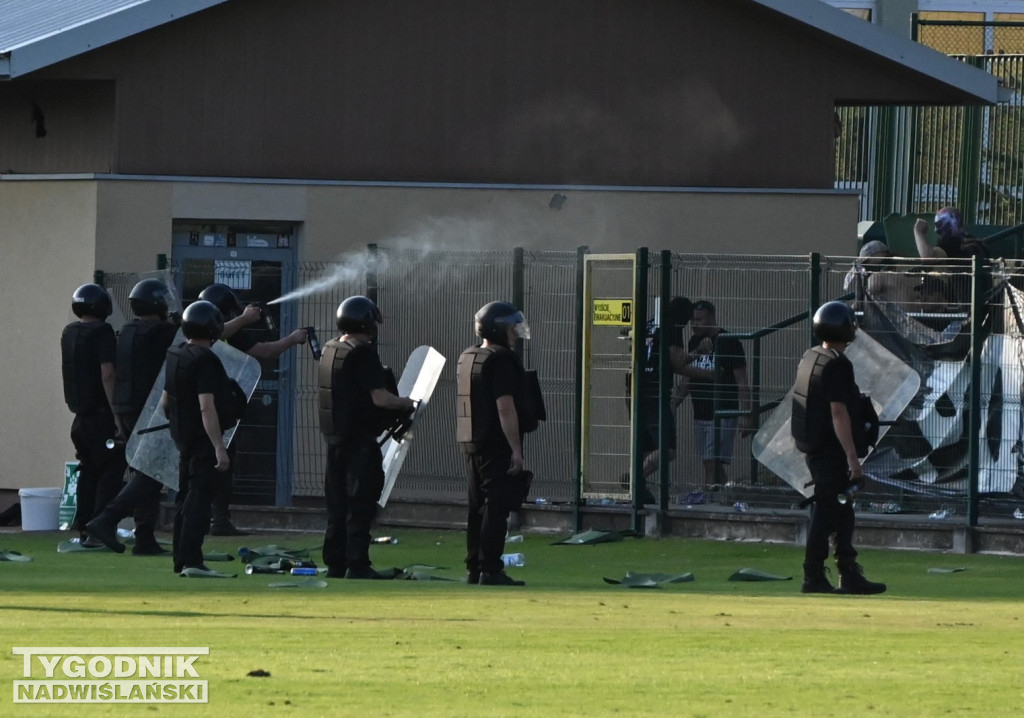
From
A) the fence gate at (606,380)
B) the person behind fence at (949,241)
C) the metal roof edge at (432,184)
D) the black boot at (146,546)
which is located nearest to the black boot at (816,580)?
the fence gate at (606,380)

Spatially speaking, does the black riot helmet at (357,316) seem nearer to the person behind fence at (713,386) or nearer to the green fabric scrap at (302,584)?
the green fabric scrap at (302,584)

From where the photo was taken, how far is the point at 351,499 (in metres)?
13.4

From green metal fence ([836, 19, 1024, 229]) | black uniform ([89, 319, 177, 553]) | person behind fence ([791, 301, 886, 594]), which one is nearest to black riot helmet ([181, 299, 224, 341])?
black uniform ([89, 319, 177, 553])

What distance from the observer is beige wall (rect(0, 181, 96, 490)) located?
19875mm

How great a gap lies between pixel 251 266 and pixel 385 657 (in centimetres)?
1084

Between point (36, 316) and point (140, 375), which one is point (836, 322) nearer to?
point (140, 375)

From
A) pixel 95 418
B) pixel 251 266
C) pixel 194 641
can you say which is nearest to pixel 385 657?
pixel 194 641

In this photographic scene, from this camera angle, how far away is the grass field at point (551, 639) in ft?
26.1

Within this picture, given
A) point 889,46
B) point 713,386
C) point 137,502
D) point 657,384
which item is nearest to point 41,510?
point 137,502

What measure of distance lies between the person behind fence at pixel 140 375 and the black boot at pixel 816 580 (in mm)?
5083

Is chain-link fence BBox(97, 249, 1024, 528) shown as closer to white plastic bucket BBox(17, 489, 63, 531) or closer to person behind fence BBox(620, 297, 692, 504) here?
person behind fence BBox(620, 297, 692, 504)

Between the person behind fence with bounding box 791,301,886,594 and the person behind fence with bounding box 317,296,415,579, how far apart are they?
2509 millimetres

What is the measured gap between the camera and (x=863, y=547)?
53.5 feet

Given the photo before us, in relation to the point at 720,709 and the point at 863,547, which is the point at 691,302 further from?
the point at 720,709
